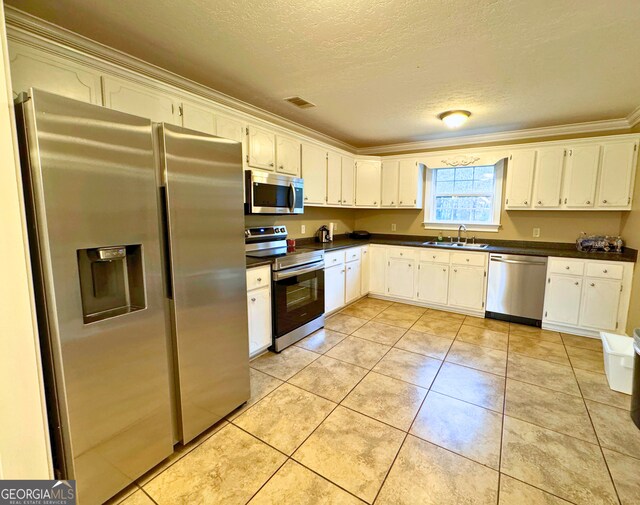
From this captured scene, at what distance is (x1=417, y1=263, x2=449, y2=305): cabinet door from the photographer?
13.7ft

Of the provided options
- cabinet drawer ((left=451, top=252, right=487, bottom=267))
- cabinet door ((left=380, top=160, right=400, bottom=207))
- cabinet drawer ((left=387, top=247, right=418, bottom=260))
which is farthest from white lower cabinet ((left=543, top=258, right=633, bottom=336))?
cabinet door ((left=380, top=160, right=400, bottom=207))

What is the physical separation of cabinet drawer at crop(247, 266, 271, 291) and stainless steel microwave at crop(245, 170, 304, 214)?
0.60 meters

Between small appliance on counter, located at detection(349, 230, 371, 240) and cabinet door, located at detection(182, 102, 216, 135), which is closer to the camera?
cabinet door, located at detection(182, 102, 216, 135)

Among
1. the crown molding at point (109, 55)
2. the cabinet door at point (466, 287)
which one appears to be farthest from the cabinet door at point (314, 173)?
the cabinet door at point (466, 287)

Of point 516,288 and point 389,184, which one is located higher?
point 389,184

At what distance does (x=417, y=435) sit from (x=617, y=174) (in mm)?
3762

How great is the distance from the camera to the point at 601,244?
3.60 meters

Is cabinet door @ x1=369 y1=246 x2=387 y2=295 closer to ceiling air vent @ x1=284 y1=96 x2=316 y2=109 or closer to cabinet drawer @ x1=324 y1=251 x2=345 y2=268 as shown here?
cabinet drawer @ x1=324 y1=251 x2=345 y2=268

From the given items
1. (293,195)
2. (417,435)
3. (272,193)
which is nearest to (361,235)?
(293,195)

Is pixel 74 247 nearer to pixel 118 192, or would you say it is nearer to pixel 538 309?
pixel 118 192

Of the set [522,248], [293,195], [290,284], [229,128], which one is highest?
[229,128]

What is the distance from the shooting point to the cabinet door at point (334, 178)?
420 centimetres

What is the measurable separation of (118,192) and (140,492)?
1.51 meters

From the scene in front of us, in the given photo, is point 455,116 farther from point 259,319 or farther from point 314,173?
point 259,319
